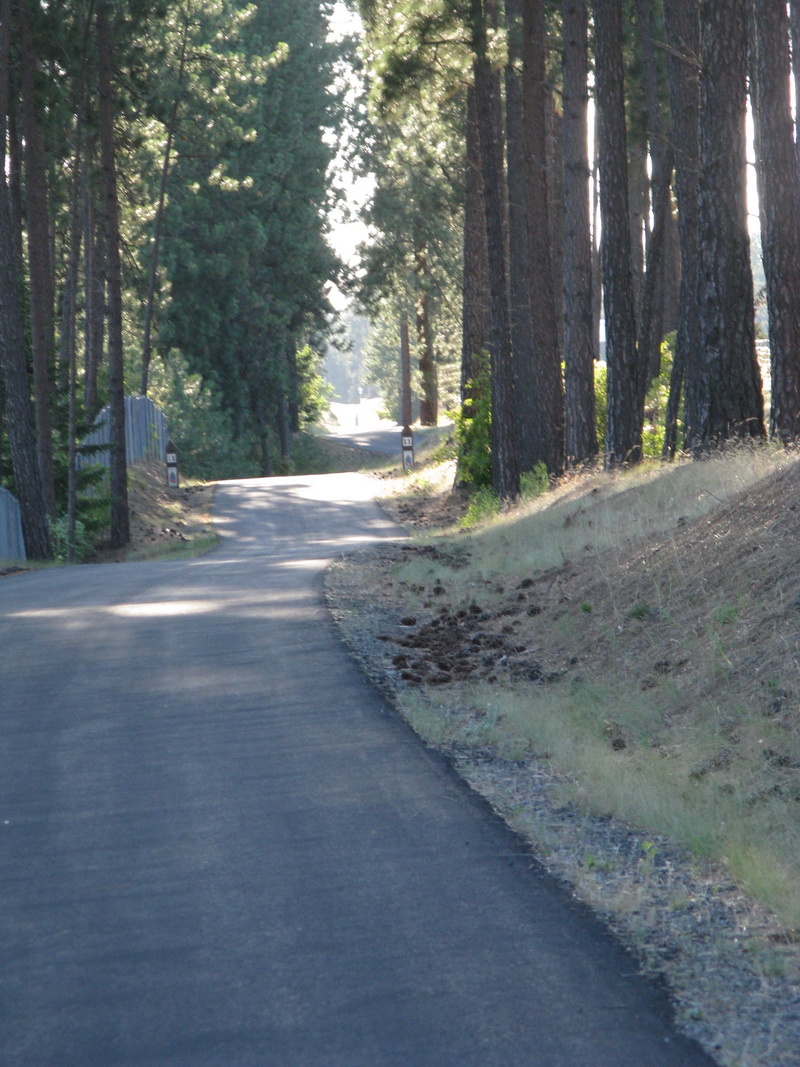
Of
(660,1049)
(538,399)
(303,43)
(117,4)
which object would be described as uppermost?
(303,43)

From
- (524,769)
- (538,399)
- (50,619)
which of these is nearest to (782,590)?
(524,769)

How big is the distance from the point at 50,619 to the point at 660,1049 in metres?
10.1

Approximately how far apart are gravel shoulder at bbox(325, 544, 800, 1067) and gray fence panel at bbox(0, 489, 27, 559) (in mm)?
18651

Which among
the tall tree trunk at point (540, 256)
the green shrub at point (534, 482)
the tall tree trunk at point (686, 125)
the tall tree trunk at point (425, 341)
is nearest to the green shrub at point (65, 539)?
the green shrub at point (534, 482)

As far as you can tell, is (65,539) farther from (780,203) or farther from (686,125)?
(780,203)

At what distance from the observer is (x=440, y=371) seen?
78.2m

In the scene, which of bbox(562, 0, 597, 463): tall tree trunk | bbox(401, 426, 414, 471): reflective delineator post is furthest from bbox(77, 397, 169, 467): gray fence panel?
bbox(562, 0, 597, 463): tall tree trunk

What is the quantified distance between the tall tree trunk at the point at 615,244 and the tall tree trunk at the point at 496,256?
2.18 meters

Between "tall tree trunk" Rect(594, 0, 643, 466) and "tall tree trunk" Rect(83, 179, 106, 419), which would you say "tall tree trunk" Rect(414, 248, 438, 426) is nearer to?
"tall tree trunk" Rect(83, 179, 106, 419)

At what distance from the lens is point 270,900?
5.02 metres

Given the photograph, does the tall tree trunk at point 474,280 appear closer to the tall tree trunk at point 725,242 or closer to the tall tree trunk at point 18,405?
the tall tree trunk at point 18,405

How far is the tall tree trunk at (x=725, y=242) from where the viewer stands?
15.5 m

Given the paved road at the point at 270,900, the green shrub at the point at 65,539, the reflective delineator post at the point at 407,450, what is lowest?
the paved road at the point at 270,900

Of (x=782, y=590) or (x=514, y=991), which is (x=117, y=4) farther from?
(x=514, y=991)
